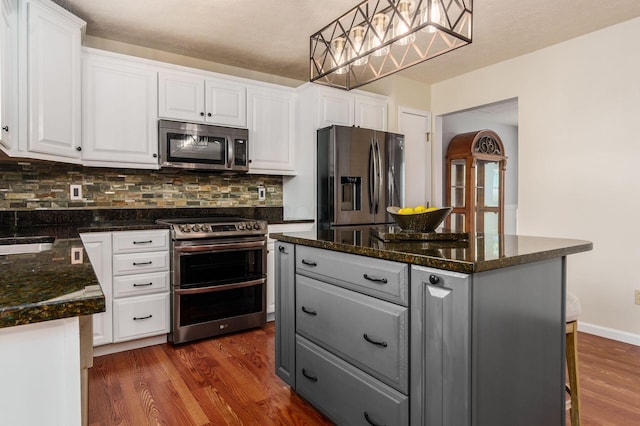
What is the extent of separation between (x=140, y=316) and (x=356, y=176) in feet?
6.98

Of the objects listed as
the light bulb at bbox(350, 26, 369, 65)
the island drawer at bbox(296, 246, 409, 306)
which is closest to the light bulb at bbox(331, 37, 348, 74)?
the light bulb at bbox(350, 26, 369, 65)

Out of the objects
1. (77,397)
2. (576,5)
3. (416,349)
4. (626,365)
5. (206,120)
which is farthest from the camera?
(206,120)

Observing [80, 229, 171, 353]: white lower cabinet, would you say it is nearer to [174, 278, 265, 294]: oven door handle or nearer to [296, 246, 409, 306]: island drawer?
[174, 278, 265, 294]: oven door handle

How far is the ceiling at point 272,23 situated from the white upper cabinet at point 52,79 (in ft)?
0.79

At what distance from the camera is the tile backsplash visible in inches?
109

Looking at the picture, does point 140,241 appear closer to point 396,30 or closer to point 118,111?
point 118,111

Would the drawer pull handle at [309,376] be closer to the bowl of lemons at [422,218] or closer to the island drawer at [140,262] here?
the bowl of lemons at [422,218]

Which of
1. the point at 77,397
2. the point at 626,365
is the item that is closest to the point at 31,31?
the point at 77,397

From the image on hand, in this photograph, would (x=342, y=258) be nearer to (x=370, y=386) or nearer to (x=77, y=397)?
(x=370, y=386)

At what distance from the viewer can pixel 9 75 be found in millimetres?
2174

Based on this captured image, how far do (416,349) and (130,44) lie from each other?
132 inches

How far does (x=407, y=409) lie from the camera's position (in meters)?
1.38

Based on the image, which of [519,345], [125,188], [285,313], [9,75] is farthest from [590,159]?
[9,75]

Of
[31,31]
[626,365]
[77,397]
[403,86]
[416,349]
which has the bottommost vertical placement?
[626,365]
